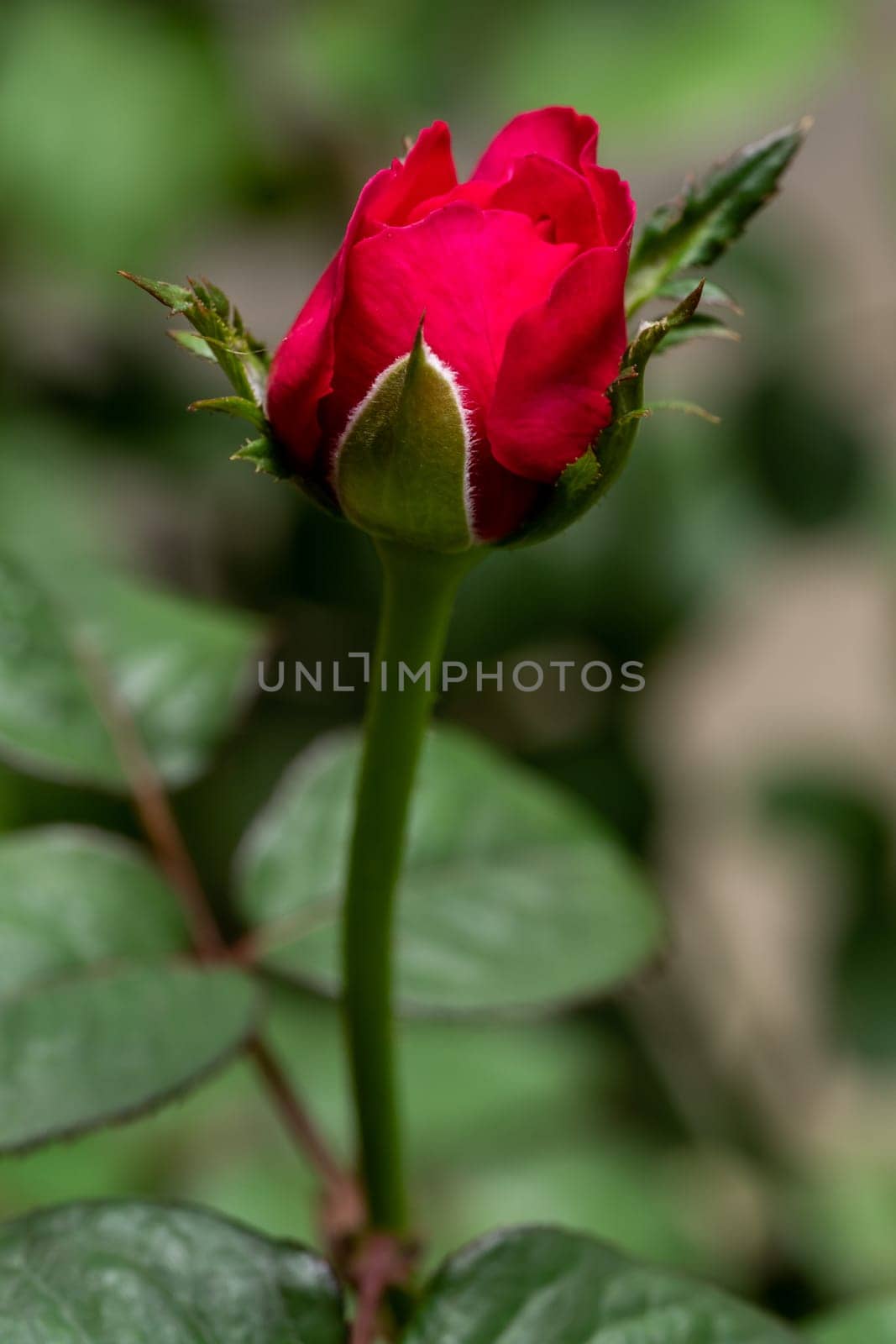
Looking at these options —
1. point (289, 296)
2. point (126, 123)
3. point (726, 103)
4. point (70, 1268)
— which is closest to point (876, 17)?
point (726, 103)

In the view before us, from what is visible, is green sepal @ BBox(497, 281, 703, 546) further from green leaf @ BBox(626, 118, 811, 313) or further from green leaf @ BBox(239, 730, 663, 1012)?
green leaf @ BBox(239, 730, 663, 1012)

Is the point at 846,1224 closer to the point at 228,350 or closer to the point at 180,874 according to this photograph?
the point at 180,874

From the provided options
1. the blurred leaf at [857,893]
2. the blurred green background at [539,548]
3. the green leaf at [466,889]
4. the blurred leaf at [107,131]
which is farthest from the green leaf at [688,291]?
the blurred leaf at [857,893]

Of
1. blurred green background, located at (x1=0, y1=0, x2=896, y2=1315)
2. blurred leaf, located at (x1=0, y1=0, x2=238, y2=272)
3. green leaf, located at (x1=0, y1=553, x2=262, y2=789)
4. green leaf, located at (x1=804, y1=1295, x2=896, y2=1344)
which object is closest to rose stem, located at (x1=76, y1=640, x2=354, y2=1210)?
green leaf, located at (x1=0, y1=553, x2=262, y2=789)

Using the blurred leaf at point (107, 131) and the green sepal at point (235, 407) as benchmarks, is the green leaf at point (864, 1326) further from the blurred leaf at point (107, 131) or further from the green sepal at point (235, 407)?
the blurred leaf at point (107, 131)

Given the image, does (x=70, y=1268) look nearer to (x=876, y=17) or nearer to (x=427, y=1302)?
(x=427, y=1302)

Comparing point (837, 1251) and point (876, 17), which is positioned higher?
point (876, 17)

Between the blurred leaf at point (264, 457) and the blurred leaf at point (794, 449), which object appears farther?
the blurred leaf at point (794, 449)
